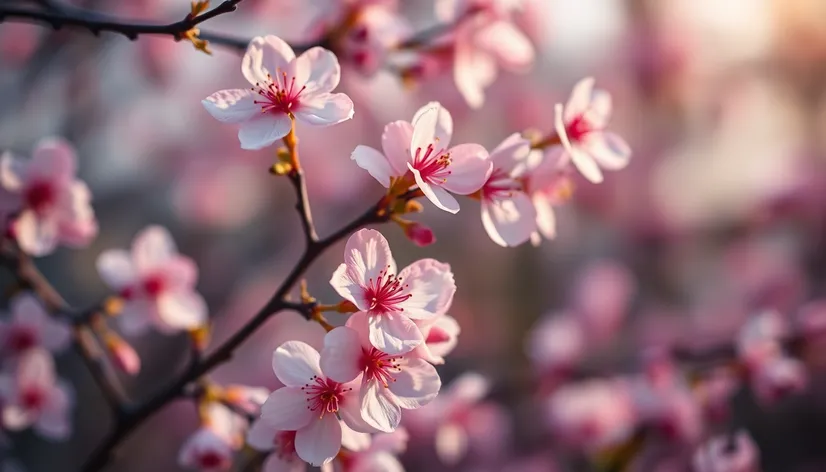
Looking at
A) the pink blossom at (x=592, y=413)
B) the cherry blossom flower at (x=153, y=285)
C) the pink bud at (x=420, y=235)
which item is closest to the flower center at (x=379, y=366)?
the pink bud at (x=420, y=235)

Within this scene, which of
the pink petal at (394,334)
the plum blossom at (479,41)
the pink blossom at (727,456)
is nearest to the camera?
the pink petal at (394,334)

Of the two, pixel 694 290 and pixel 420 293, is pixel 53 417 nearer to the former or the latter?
pixel 420 293

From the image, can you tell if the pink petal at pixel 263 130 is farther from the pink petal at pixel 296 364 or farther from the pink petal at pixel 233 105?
the pink petal at pixel 296 364

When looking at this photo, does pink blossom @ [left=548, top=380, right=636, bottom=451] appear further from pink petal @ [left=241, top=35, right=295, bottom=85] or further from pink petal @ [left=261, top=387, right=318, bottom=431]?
pink petal @ [left=241, top=35, right=295, bottom=85]

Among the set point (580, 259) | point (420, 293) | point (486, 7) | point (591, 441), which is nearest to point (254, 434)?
point (420, 293)

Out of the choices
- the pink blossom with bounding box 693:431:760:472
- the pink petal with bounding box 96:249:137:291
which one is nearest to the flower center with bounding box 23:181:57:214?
the pink petal with bounding box 96:249:137:291
